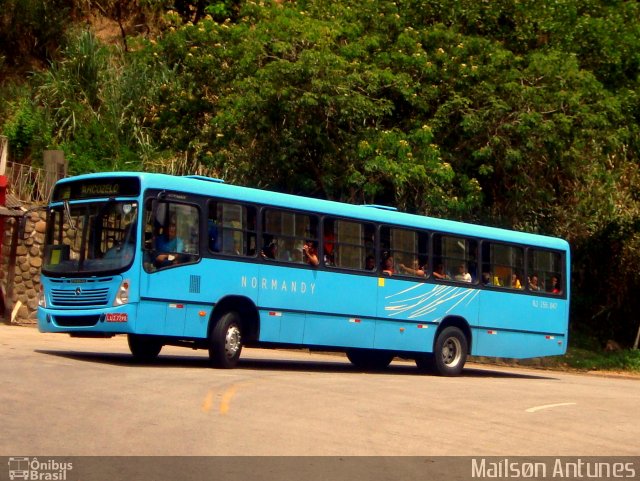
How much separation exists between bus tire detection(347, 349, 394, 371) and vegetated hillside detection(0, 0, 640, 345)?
496 cm

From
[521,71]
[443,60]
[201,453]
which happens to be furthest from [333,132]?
[201,453]

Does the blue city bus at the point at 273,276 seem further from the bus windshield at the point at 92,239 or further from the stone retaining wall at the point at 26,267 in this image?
the stone retaining wall at the point at 26,267

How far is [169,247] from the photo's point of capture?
16656 mm

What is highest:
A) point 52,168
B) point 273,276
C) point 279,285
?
point 52,168

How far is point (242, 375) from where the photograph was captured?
16531 mm

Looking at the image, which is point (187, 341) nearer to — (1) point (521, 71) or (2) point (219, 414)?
(2) point (219, 414)

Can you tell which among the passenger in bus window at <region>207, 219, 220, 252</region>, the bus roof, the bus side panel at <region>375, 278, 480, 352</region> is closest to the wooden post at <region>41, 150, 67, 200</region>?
the bus roof

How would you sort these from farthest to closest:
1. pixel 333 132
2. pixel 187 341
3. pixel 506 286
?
pixel 333 132, pixel 506 286, pixel 187 341

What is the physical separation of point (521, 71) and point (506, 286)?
7961 mm

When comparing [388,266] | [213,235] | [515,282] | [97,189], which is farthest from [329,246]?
[515,282]

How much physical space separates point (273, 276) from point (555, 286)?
7.93 metres

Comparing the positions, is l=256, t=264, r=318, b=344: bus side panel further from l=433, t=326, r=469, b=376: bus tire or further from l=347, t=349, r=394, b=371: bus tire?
l=433, t=326, r=469, b=376: bus tire

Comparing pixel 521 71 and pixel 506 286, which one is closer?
pixel 506 286

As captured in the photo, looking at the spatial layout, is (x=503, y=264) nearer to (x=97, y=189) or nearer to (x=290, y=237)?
(x=290, y=237)
